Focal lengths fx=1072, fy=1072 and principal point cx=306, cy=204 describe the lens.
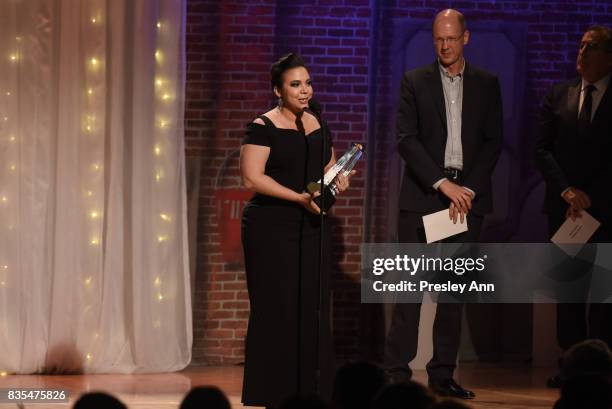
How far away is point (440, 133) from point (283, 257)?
1430 mm

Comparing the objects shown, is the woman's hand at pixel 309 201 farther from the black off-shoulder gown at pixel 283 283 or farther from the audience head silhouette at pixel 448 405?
the audience head silhouette at pixel 448 405

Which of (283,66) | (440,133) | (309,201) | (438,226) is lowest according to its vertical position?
(438,226)

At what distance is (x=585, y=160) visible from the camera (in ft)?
20.1

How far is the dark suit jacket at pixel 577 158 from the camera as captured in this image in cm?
610

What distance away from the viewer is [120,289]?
6613mm

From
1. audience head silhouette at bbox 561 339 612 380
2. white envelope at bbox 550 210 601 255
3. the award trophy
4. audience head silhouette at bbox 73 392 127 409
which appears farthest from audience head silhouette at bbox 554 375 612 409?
white envelope at bbox 550 210 601 255

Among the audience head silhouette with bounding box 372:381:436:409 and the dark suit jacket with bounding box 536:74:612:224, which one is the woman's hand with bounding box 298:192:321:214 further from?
the dark suit jacket with bounding box 536:74:612:224

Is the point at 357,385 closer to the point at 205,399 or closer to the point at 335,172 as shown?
the point at 205,399

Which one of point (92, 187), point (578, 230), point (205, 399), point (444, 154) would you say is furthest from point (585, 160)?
point (205, 399)

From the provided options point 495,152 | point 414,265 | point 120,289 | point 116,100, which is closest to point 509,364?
point 414,265

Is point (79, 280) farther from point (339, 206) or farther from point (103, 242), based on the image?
point (339, 206)

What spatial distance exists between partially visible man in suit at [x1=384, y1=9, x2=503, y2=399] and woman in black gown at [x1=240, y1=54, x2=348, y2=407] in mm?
1005

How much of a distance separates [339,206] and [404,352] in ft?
5.69

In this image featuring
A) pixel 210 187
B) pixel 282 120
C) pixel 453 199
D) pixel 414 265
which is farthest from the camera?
pixel 210 187
